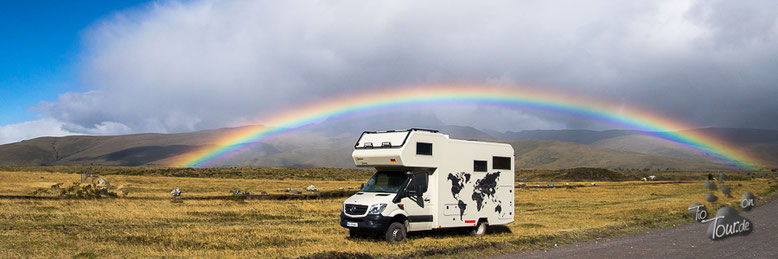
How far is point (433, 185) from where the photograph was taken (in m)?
20.2

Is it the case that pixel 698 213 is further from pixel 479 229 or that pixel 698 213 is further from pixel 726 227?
pixel 479 229

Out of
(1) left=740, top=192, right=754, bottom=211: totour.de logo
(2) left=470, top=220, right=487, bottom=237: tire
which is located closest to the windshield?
(2) left=470, top=220, right=487, bottom=237: tire

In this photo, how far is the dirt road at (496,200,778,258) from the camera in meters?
16.3

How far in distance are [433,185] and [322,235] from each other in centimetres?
483

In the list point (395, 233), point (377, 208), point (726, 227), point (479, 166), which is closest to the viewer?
point (377, 208)

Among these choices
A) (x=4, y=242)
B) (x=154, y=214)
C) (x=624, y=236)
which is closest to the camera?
(x=4, y=242)

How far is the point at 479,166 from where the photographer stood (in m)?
21.7

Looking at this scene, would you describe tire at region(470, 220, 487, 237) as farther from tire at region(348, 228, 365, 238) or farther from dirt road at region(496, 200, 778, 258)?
tire at region(348, 228, 365, 238)

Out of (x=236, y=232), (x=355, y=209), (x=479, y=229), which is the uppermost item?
(x=355, y=209)

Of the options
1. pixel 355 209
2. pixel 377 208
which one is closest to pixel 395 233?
pixel 377 208

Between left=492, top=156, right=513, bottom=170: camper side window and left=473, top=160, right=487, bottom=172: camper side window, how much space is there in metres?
0.64

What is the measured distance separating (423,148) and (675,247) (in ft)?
29.1

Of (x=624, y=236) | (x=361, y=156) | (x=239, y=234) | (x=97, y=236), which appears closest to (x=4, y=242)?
(x=97, y=236)

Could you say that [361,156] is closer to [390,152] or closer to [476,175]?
[390,152]
